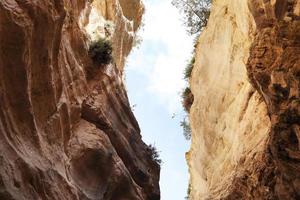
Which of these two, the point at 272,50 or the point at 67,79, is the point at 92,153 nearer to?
the point at 67,79

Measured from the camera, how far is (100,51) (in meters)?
20.2

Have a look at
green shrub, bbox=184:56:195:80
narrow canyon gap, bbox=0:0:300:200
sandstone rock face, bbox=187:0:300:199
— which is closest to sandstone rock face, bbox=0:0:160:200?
narrow canyon gap, bbox=0:0:300:200

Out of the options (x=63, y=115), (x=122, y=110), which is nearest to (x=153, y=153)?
(x=122, y=110)

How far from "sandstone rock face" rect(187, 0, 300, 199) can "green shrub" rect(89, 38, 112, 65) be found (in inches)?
190

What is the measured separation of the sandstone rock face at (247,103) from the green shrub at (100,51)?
15.9ft

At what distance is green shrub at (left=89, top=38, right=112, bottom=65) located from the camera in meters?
20.2

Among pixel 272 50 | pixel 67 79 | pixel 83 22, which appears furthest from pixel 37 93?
pixel 83 22

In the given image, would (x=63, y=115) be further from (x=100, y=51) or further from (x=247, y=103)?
(x=247, y=103)

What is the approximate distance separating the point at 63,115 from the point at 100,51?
5.50 meters

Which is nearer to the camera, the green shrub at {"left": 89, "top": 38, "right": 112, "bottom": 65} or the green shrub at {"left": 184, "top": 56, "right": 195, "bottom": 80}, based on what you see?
the green shrub at {"left": 89, "top": 38, "right": 112, "bottom": 65}

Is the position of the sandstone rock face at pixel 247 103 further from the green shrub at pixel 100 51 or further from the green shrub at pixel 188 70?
the green shrub at pixel 100 51

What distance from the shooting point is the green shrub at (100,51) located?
2016 centimetres

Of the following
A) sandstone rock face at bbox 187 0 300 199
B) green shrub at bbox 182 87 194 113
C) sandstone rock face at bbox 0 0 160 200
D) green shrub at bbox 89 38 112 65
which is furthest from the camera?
green shrub at bbox 182 87 194 113

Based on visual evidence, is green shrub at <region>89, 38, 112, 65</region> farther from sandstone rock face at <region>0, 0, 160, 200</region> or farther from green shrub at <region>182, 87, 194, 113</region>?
green shrub at <region>182, 87, 194, 113</region>
